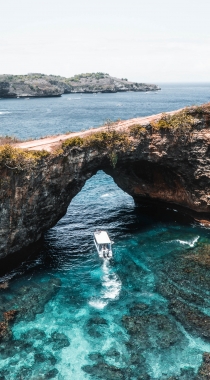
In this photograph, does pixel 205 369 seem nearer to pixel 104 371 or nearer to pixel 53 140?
pixel 104 371

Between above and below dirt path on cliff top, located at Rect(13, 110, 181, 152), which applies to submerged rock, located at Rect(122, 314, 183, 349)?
below

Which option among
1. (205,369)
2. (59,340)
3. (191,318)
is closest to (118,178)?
(191,318)

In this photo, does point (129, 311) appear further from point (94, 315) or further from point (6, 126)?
point (6, 126)

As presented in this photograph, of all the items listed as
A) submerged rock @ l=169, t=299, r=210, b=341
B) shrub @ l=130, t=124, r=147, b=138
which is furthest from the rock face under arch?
submerged rock @ l=169, t=299, r=210, b=341

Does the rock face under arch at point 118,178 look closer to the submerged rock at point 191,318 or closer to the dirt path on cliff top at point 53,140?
the dirt path on cliff top at point 53,140

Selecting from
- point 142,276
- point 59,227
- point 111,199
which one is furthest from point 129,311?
point 111,199

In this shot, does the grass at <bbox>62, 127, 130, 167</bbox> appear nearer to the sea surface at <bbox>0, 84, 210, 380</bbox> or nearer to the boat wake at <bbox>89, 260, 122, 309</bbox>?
the sea surface at <bbox>0, 84, 210, 380</bbox>
